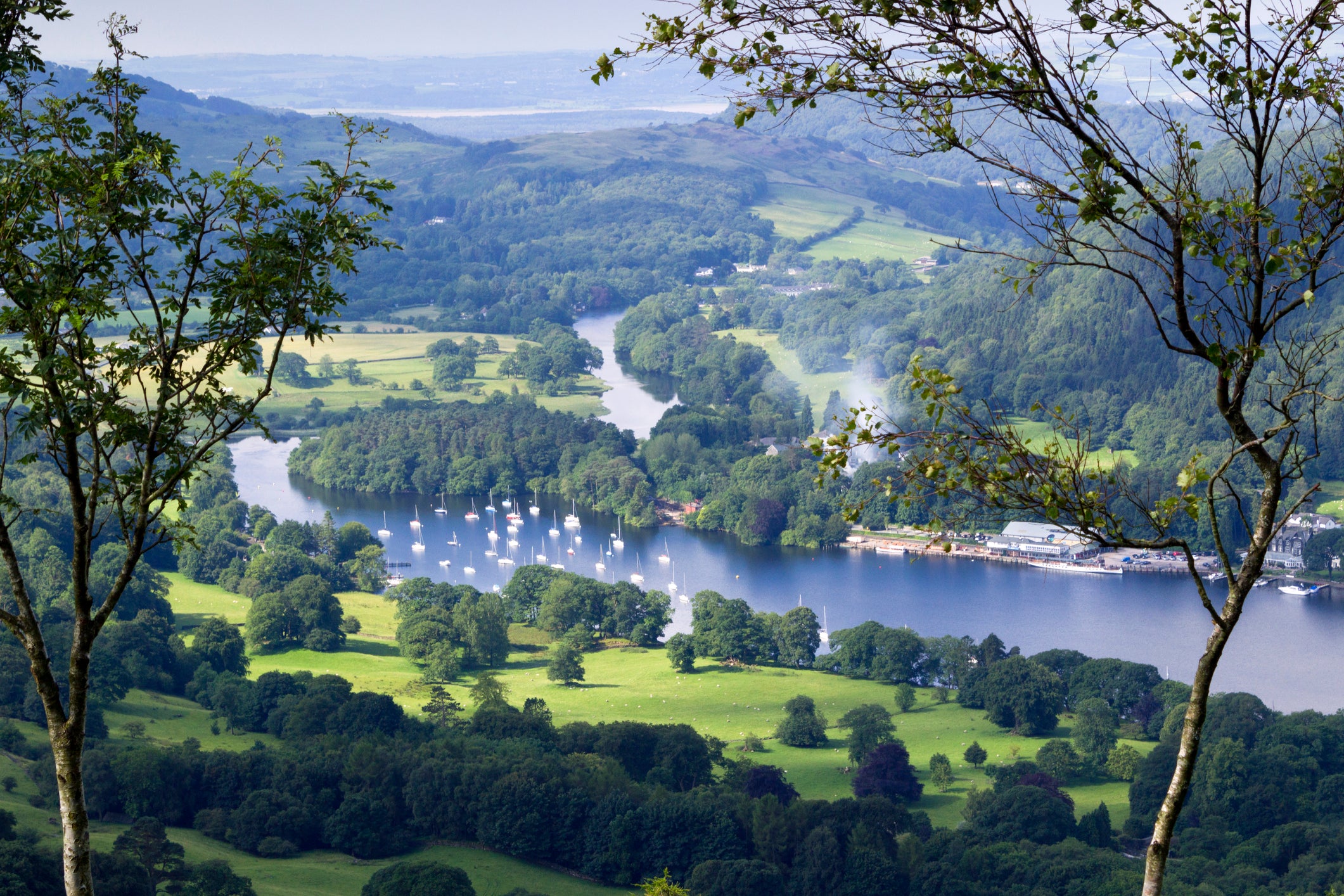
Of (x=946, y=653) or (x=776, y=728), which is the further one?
(x=946, y=653)

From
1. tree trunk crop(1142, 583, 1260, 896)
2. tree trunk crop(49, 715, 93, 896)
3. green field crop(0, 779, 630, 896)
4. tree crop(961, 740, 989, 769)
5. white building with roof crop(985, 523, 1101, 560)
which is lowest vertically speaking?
green field crop(0, 779, 630, 896)

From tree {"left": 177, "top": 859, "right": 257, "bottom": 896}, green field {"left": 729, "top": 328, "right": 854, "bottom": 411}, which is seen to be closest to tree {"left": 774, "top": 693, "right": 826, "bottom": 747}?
tree {"left": 177, "top": 859, "right": 257, "bottom": 896}

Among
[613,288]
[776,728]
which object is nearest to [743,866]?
[776,728]

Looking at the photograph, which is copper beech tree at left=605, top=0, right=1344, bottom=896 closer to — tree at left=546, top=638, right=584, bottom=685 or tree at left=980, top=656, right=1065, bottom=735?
tree at left=980, top=656, right=1065, bottom=735

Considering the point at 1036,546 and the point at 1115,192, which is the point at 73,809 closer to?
the point at 1115,192

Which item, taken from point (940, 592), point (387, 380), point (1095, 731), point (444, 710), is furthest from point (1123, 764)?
point (387, 380)

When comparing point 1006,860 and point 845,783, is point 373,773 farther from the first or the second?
point 1006,860

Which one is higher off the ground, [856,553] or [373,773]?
[856,553]

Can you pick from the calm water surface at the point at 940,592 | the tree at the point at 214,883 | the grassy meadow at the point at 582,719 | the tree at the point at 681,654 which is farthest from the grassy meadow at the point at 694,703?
the tree at the point at 214,883

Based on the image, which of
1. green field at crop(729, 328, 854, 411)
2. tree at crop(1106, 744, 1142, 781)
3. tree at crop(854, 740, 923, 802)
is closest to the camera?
tree at crop(854, 740, 923, 802)
